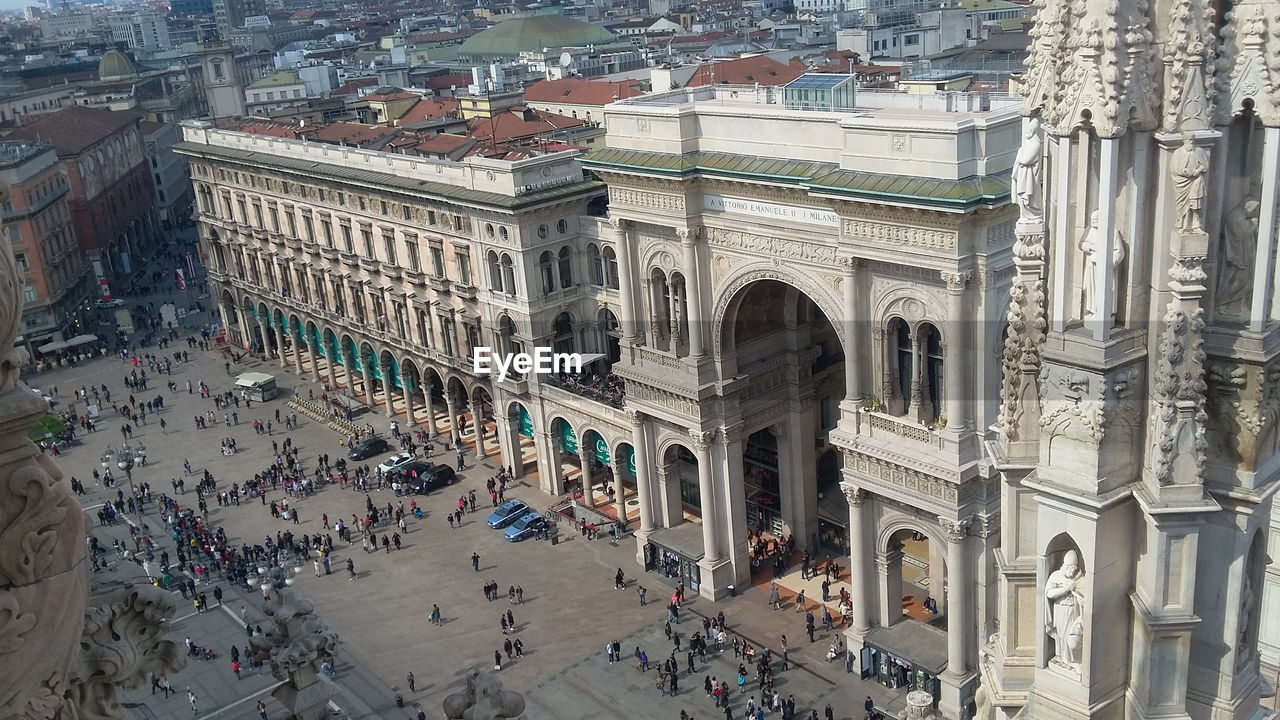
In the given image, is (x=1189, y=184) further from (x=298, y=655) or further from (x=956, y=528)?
(x=956, y=528)

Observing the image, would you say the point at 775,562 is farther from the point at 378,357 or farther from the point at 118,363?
the point at 118,363

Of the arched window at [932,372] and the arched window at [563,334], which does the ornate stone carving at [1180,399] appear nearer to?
the arched window at [932,372]

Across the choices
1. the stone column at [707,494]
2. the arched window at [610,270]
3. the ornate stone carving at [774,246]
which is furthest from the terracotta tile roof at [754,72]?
the stone column at [707,494]

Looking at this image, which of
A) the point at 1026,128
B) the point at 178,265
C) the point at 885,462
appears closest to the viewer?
the point at 1026,128

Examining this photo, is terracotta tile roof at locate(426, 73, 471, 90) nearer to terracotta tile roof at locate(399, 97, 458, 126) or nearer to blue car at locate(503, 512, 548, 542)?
terracotta tile roof at locate(399, 97, 458, 126)

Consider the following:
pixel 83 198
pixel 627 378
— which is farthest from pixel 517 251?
pixel 83 198
